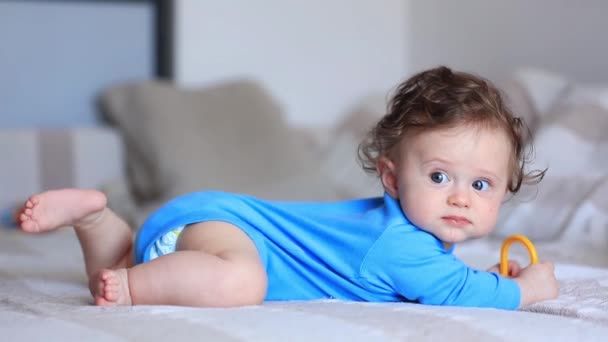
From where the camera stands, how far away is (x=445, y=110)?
3.65ft

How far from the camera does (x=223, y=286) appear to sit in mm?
1022

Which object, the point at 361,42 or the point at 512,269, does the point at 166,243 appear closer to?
the point at 512,269

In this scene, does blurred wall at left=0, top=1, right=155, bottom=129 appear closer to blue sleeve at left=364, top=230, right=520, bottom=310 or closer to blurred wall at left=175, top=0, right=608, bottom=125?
blurred wall at left=175, top=0, right=608, bottom=125

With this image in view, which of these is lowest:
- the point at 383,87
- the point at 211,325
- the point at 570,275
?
the point at 383,87

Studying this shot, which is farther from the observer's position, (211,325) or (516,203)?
(516,203)

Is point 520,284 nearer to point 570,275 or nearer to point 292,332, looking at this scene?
point 570,275

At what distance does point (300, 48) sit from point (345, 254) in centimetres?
188

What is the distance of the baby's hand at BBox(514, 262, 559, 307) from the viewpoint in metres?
1.14

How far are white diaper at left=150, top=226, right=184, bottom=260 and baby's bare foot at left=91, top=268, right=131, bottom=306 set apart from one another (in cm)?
15

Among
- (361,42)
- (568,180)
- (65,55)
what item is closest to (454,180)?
(568,180)

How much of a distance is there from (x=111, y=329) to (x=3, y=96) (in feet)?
5.89

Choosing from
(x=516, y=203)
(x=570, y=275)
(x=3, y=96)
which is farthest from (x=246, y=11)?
(x=570, y=275)

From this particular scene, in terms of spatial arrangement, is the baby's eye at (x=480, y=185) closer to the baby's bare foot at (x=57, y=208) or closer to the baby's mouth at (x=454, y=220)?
the baby's mouth at (x=454, y=220)

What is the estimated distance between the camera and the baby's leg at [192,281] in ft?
3.33
